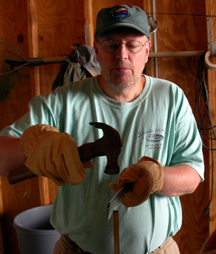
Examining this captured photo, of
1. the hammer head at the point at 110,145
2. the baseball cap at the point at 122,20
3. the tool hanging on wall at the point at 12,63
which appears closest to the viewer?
the hammer head at the point at 110,145

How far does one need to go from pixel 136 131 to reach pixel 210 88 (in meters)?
1.25

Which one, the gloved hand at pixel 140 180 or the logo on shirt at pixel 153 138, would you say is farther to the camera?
the logo on shirt at pixel 153 138

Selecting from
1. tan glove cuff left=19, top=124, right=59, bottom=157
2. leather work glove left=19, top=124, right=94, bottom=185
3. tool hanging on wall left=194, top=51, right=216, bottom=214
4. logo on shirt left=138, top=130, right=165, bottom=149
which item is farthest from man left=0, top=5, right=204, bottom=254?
tool hanging on wall left=194, top=51, right=216, bottom=214

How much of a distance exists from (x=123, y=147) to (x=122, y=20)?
2.05ft

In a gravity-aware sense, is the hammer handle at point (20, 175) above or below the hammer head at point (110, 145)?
below

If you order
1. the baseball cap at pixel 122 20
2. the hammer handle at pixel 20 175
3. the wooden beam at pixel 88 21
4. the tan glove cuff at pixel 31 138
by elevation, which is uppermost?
A: the wooden beam at pixel 88 21

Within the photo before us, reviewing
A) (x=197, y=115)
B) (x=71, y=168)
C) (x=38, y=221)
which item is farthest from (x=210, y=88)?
(x=38, y=221)

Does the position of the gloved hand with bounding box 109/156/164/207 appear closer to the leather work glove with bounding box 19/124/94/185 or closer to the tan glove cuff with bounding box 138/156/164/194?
the tan glove cuff with bounding box 138/156/164/194

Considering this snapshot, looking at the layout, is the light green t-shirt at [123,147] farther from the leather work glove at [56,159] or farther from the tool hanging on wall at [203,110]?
the tool hanging on wall at [203,110]

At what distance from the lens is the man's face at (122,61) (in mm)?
1261

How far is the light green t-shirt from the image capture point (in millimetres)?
1233

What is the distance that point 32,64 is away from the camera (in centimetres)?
239

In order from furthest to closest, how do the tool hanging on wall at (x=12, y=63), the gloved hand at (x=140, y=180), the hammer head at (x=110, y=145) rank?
the tool hanging on wall at (x=12, y=63)
the gloved hand at (x=140, y=180)
the hammer head at (x=110, y=145)

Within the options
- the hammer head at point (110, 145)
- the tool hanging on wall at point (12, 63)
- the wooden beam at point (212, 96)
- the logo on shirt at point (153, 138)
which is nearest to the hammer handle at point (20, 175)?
the hammer head at point (110, 145)
